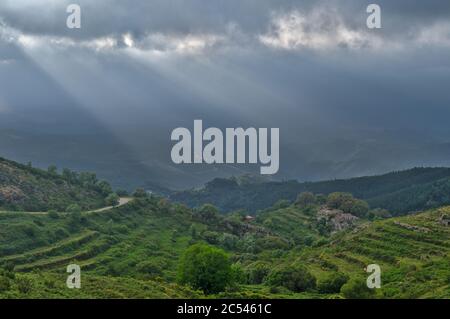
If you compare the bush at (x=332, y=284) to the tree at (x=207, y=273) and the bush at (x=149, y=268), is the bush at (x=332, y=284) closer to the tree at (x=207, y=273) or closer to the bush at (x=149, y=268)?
the tree at (x=207, y=273)

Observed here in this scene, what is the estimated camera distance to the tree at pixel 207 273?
9194 centimetres

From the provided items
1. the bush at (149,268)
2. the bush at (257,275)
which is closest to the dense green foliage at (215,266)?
the bush at (149,268)

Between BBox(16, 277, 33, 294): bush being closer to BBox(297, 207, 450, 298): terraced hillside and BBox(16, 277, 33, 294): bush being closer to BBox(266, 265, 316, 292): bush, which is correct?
BBox(297, 207, 450, 298): terraced hillside

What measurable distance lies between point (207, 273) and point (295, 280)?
2478cm

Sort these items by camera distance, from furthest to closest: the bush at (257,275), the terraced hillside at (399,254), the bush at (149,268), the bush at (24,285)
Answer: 1. the bush at (149,268)
2. the bush at (257,275)
3. the terraced hillside at (399,254)
4. the bush at (24,285)

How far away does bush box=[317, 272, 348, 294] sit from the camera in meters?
104

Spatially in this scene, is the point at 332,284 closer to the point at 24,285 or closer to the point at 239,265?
the point at 239,265

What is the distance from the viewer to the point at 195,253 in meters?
96.2

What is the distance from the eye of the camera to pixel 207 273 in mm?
92250

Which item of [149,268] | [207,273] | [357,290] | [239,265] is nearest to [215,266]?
[207,273]

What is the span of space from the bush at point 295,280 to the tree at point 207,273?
20.5m
